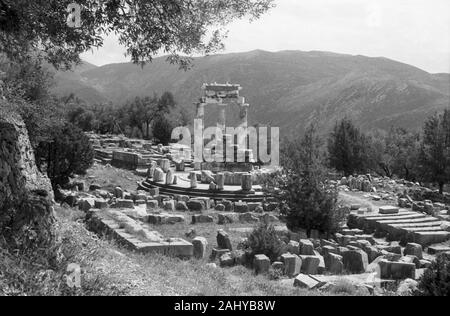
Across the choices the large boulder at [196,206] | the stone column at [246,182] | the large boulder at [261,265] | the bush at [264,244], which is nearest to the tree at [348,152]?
the stone column at [246,182]

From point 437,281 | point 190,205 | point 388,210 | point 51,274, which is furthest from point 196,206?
point 51,274

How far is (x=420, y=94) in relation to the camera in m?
116

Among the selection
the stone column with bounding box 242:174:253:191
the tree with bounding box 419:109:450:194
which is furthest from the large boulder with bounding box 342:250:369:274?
the tree with bounding box 419:109:450:194

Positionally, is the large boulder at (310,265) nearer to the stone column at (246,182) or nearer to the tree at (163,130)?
the stone column at (246,182)

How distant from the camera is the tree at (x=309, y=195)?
1786 cm

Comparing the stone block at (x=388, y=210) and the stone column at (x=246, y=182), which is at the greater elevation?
the stone column at (x=246, y=182)

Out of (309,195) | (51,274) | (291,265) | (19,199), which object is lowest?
(291,265)

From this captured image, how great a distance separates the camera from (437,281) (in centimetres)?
786

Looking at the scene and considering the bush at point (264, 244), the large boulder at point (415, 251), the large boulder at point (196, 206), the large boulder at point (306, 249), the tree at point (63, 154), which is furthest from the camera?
the tree at point (63, 154)

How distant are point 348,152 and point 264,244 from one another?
1219 inches

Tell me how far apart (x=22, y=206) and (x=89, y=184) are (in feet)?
79.1

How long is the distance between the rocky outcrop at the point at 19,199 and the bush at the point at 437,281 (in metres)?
5.54

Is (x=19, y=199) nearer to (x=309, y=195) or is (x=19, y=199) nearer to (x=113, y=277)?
(x=113, y=277)
